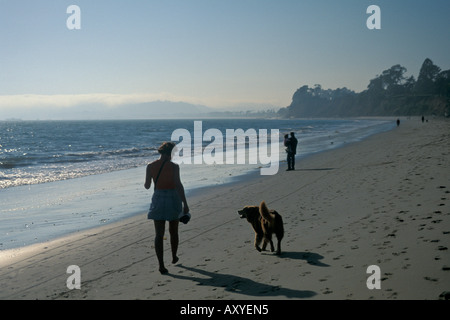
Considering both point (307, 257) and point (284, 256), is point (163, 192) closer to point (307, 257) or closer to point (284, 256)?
point (284, 256)

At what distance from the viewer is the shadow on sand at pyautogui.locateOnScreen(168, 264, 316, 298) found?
4.21 meters

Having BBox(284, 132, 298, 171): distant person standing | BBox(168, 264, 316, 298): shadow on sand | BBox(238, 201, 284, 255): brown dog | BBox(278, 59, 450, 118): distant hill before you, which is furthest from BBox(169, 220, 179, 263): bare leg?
BBox(278, 59, 450, 118): distant hill

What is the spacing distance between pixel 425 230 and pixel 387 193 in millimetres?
3485

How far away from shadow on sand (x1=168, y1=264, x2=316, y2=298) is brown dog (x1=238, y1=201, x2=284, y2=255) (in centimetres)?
102

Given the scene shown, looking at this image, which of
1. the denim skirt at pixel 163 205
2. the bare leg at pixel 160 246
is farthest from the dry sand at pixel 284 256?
the denim skirt at pixel 163 205

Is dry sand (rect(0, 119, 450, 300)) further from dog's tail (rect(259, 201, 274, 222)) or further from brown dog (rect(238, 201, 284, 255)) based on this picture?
dog's tail (rect(259, 201, 274, 222))

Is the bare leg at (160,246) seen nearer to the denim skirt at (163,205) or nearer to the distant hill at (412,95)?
the denim skirt at (163,205)

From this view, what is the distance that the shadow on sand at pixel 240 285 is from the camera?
13.8 feet

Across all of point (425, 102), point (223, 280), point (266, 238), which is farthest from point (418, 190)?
point (425, 102)

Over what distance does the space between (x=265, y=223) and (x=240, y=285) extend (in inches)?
56.0

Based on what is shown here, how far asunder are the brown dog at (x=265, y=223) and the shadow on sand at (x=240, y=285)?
40.1 inches

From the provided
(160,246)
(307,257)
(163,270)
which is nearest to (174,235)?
(160,246)

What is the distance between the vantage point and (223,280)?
4.91 m

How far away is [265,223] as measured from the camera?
5.89m
